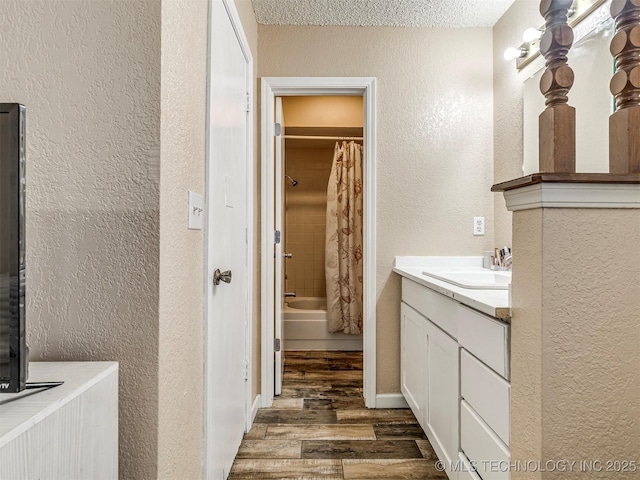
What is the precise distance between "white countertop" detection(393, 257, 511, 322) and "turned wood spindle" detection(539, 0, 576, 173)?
41 centimetres

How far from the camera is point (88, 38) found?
39.3 inches

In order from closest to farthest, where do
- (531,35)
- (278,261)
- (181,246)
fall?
(181,246)
(531,35)
(278,261)

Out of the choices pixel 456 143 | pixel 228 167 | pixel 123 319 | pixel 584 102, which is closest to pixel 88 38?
pixel 123 319

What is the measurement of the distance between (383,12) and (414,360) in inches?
78.4

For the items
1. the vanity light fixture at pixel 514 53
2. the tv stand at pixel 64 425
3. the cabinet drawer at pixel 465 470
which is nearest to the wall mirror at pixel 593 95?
the vanity light fixture at pixel 514 53

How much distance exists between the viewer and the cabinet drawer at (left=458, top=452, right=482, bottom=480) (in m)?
1.45

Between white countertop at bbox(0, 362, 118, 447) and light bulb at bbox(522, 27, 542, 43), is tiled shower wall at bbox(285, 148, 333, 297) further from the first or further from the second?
white countertop at bbox(0, 362, 118, 447)

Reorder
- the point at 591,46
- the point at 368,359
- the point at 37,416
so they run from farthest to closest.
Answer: the point at 368,359
the point at 591,46
the point at 37,416

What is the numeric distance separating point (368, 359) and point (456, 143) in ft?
4.78

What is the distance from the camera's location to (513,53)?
2293 mm

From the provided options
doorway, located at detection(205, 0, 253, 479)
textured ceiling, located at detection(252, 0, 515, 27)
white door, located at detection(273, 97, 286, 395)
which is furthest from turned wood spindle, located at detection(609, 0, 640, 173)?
white door, located at detection(273, 97, 286, 395)

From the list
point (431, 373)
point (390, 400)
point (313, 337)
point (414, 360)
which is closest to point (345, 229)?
point (313, 337)

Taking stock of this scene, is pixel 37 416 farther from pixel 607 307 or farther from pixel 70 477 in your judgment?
pixel 607 307

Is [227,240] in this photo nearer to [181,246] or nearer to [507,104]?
[181,246]
